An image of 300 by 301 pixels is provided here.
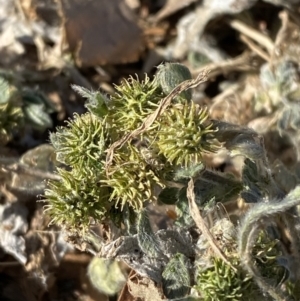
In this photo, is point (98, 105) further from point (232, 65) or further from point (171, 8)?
point (171, 8)

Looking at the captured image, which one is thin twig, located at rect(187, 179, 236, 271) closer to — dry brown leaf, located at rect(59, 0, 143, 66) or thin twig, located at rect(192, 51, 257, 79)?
thin twig, located at rect(192, 51, 257, 79)

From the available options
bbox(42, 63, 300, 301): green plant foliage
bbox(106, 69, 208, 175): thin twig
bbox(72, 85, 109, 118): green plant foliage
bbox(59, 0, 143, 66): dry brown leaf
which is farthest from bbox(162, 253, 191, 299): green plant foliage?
bbox(59, 0, 143, 66): dry brown leaf

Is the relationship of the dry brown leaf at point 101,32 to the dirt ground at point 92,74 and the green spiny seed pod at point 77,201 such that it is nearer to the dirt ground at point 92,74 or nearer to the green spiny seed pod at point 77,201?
the dirt ground at point 92,74

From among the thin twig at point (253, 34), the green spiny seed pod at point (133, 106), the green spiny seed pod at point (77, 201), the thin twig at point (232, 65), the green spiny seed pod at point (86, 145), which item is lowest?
the thin twig at point (232, 65)

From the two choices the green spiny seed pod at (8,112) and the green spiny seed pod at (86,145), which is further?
the green spiny seed pod at (8,112)

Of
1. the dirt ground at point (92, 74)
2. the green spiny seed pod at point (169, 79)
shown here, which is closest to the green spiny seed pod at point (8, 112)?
the dirt ground at point (92, 74)

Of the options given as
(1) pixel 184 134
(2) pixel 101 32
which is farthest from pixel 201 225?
(2) pixel 101 32
